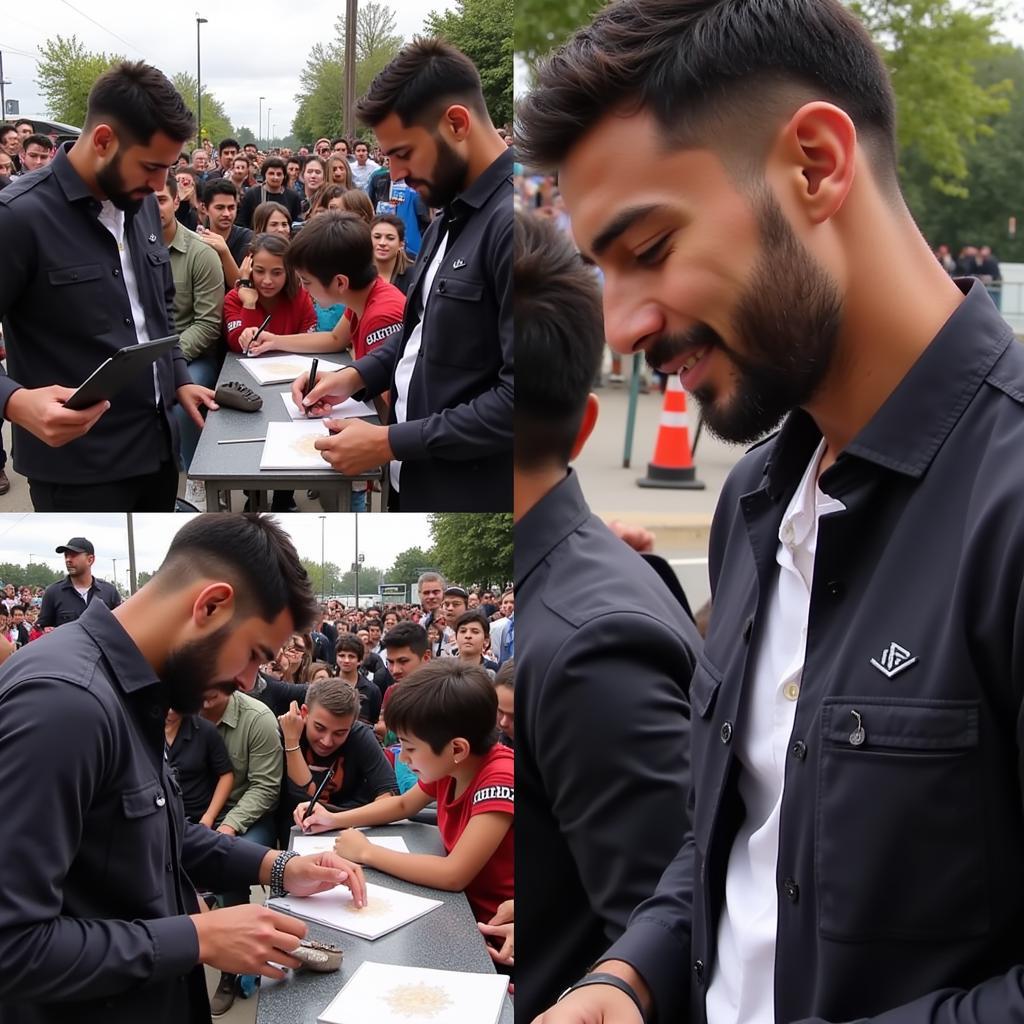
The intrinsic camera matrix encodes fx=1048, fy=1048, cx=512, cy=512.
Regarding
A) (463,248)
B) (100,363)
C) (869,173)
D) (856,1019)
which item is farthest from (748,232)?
(100,363)

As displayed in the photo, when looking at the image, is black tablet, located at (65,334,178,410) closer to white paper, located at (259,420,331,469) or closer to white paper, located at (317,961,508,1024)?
white paper, located at (259,420,331,469)

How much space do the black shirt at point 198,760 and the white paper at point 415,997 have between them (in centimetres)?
106

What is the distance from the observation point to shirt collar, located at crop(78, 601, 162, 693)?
4.37 ft

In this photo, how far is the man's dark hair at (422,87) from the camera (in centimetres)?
134

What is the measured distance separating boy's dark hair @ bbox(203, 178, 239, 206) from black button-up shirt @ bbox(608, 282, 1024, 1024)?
121 centimetres

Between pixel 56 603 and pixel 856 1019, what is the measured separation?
60.0 inches

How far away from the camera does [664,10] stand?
2.10 feet

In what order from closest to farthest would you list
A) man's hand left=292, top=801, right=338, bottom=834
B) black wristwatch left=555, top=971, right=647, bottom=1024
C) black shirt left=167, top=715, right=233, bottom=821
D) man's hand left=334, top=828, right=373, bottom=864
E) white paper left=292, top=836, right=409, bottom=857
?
black wristwatch left=555, top=971, right=647, bottom=1024 → man's hand left=334, top=828, right=373, bottom=864 → white paper left=292, top=836, right=409, bottom=857 → man's hand left=292, top=801, right=338, bottom=834 → black shirt left=167, top=715, right=233, bottom=821

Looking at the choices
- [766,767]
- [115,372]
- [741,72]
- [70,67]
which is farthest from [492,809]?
[741,72]

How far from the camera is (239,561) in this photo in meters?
1.46

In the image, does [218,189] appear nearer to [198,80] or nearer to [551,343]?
[198,80]

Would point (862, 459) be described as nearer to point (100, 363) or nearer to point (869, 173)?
point (869, 173)

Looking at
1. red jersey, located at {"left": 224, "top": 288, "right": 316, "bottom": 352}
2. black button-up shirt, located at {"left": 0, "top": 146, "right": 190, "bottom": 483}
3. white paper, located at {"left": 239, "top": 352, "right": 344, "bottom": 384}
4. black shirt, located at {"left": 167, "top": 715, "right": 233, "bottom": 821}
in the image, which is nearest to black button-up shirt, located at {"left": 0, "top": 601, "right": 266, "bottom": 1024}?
black button-up shirt, located at {"left": 0, "top": 146, "right": 190, "bottom": 483}

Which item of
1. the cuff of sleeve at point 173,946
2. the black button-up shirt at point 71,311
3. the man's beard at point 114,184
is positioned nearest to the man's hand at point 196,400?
the black button-up shirt at point 71,311
